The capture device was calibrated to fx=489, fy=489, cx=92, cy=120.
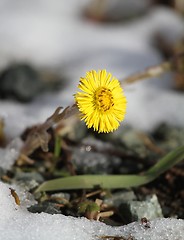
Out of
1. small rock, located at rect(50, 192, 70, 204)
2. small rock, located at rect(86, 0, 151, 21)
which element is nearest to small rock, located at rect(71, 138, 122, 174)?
small rock, located at rect(50, 192, 70, 204)

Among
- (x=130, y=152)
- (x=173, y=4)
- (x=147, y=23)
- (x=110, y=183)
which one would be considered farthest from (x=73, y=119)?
(x=173, y=4)

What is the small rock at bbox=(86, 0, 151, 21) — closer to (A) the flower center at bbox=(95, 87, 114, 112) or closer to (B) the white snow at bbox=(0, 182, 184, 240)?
(A) the flower center at bbox=(95, 87, 114, 112)

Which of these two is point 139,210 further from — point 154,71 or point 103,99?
point 154,71

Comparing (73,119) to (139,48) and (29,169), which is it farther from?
(139,48)

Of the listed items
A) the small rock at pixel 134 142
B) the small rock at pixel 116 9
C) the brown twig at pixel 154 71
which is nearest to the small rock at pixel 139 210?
the small rock at pixel 134 142

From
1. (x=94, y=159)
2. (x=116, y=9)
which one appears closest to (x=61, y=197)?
(x=94, y=159)
